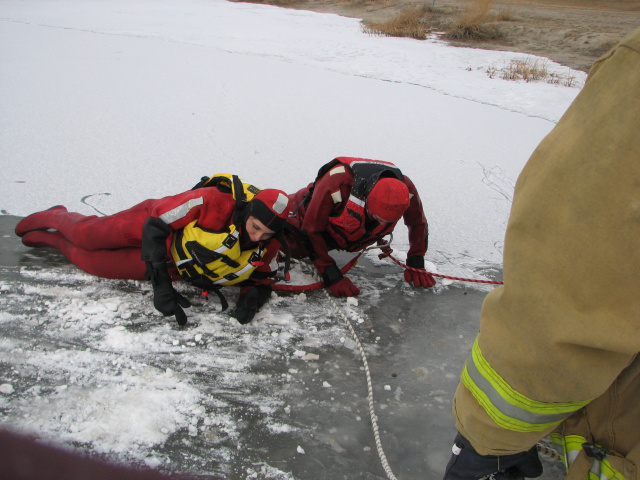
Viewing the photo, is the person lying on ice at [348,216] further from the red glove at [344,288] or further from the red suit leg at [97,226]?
the red suit leg at [97,226]

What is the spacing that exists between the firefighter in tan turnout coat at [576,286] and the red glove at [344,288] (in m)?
1.29

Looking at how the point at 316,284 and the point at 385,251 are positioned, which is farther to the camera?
the point at 385,251

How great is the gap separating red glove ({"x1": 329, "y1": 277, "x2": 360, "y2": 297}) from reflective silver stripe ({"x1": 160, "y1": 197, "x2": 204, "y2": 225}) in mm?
811

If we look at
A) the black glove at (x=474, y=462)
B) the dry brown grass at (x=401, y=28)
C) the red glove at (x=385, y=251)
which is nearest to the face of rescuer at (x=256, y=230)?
the red glove at (x=385, y=251)

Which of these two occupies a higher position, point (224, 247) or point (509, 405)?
point (509, 405)

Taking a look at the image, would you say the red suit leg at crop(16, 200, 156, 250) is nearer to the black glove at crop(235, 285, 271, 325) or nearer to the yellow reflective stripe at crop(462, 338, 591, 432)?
the black glove at crop(235, 285, 271, 325)

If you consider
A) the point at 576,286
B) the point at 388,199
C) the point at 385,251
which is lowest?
the point at 385,251

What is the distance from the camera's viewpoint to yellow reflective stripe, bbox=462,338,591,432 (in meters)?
0.84

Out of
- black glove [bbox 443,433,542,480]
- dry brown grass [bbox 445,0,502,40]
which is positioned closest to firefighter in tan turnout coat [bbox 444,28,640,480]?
black glove [bbox 443,433,542,480]

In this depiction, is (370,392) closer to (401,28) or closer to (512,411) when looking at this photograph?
(512,411)

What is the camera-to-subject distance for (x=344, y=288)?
2.21 m

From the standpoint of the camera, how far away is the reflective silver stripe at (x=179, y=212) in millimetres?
1817

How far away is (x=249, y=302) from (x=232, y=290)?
296 mm

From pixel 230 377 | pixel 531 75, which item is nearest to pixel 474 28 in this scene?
pixel 531 75
